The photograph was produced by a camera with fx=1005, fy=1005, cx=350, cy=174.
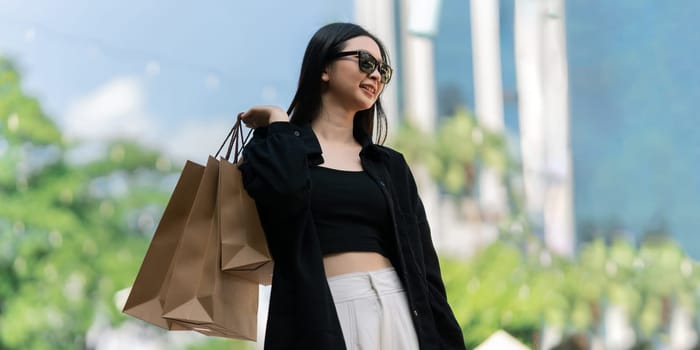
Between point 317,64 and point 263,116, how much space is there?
16 centimetres

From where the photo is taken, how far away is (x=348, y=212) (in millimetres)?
1908

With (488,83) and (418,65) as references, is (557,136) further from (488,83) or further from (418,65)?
(418,65)

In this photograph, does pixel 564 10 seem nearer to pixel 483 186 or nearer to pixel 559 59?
pixel 559 59

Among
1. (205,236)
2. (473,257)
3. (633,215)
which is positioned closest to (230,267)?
(205,236)

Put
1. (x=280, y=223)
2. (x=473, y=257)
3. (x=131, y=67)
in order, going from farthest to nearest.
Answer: (x=473, y=257), (x=131, y=67), (x=280, y=223)

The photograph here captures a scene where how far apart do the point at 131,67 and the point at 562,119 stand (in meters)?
3.19

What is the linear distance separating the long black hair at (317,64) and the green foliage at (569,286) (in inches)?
203

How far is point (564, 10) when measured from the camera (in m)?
7.63

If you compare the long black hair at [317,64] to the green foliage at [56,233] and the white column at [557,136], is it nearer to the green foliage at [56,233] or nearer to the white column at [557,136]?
the green foliage at [56,233]

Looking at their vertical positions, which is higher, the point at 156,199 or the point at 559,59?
the point at 559,59

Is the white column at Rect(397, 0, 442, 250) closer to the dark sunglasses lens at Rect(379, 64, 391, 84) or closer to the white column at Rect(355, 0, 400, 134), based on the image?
the white column at Rect(355, 0, 400, 134)

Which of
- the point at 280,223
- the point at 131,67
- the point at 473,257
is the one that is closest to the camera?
the point at 280,223

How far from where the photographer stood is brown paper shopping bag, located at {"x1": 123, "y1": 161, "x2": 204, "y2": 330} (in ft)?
6.26

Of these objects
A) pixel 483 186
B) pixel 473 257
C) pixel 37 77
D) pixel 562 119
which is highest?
pixel 37 77
